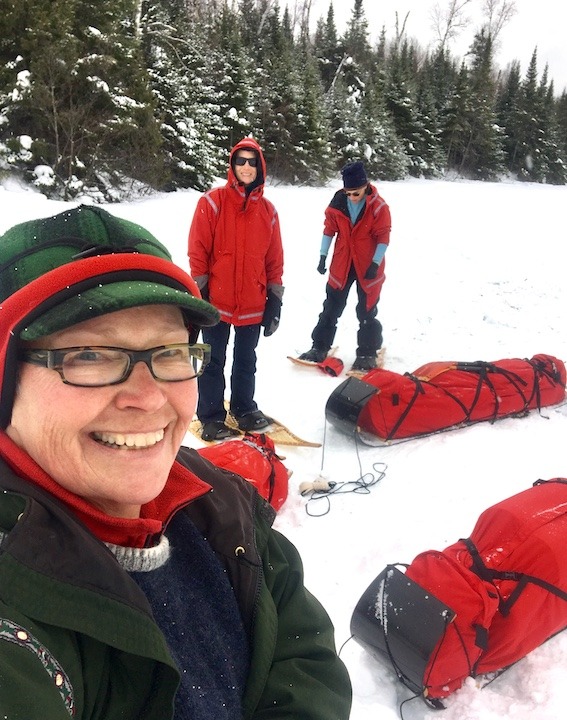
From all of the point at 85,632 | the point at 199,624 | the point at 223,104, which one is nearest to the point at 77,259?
the point at 85,632

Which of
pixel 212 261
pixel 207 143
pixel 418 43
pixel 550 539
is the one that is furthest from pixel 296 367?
pixel 418 43

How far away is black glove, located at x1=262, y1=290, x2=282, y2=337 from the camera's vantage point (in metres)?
3.61

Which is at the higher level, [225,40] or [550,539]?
[225,40]

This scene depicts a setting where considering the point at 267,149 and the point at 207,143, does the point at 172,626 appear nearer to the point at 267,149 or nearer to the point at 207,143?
the point at 207,143

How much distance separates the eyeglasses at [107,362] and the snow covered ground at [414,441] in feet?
5.14

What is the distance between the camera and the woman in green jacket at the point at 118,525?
2.68 ft

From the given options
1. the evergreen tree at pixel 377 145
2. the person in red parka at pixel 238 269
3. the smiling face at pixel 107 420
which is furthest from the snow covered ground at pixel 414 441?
the evergreen tree at pixel 377 145

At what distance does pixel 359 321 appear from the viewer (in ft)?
16.2

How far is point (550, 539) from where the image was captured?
2.09 metres

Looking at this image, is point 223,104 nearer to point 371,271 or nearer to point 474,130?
point 371,271

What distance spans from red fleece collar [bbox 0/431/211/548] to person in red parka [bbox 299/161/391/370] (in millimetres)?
3769

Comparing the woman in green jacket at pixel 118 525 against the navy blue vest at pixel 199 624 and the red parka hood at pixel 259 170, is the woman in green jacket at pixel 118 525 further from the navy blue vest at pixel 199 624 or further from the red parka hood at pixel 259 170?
the red parka hood at pixel 259 170

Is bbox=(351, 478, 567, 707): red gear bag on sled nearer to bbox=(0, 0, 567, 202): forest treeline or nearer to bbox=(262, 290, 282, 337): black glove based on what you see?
bbox=(262, 290, 282, 337): black glove

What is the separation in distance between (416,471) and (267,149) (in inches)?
581
